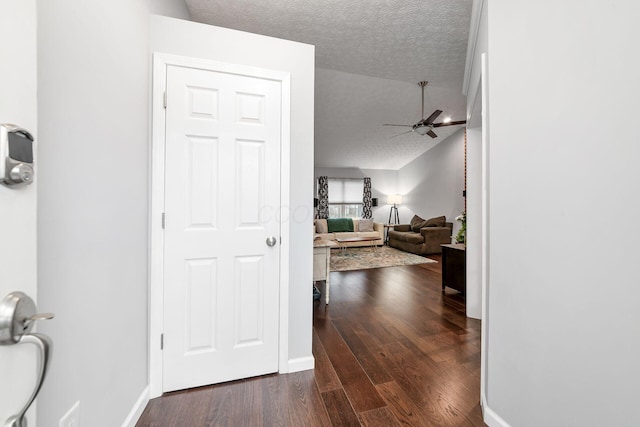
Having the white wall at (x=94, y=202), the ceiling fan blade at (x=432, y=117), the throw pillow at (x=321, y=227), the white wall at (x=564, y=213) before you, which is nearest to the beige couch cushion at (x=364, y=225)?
the throw pillow at (x=321, y=227)

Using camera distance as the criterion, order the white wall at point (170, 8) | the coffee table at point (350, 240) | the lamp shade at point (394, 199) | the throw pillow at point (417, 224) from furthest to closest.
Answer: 1. the lamp shade at point (394, 199)
2. the throw pillow at point (417, 224)
3. the coffee table at point (350, 240)
4. the white wall at point (170, 8)

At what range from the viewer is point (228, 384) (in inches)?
66.2

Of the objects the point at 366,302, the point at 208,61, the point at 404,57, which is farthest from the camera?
the point at 366,302

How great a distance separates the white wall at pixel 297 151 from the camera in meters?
1.69

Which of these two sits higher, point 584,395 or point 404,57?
point 404,57

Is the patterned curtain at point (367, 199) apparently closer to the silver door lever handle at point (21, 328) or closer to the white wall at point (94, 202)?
the white wall at point (94, 202)

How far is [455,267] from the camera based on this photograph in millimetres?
3254

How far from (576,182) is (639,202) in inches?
7.7

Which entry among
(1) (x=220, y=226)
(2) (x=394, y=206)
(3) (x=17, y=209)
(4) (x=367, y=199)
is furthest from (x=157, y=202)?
(2) (x=394, y=206)

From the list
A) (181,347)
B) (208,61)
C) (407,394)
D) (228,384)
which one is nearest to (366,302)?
(407,394)

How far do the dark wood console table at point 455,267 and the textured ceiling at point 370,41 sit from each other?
7.45ft

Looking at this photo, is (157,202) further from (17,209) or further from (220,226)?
(17,209)

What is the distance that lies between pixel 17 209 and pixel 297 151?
139cm

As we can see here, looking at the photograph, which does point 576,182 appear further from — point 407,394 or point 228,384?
point 228,384
